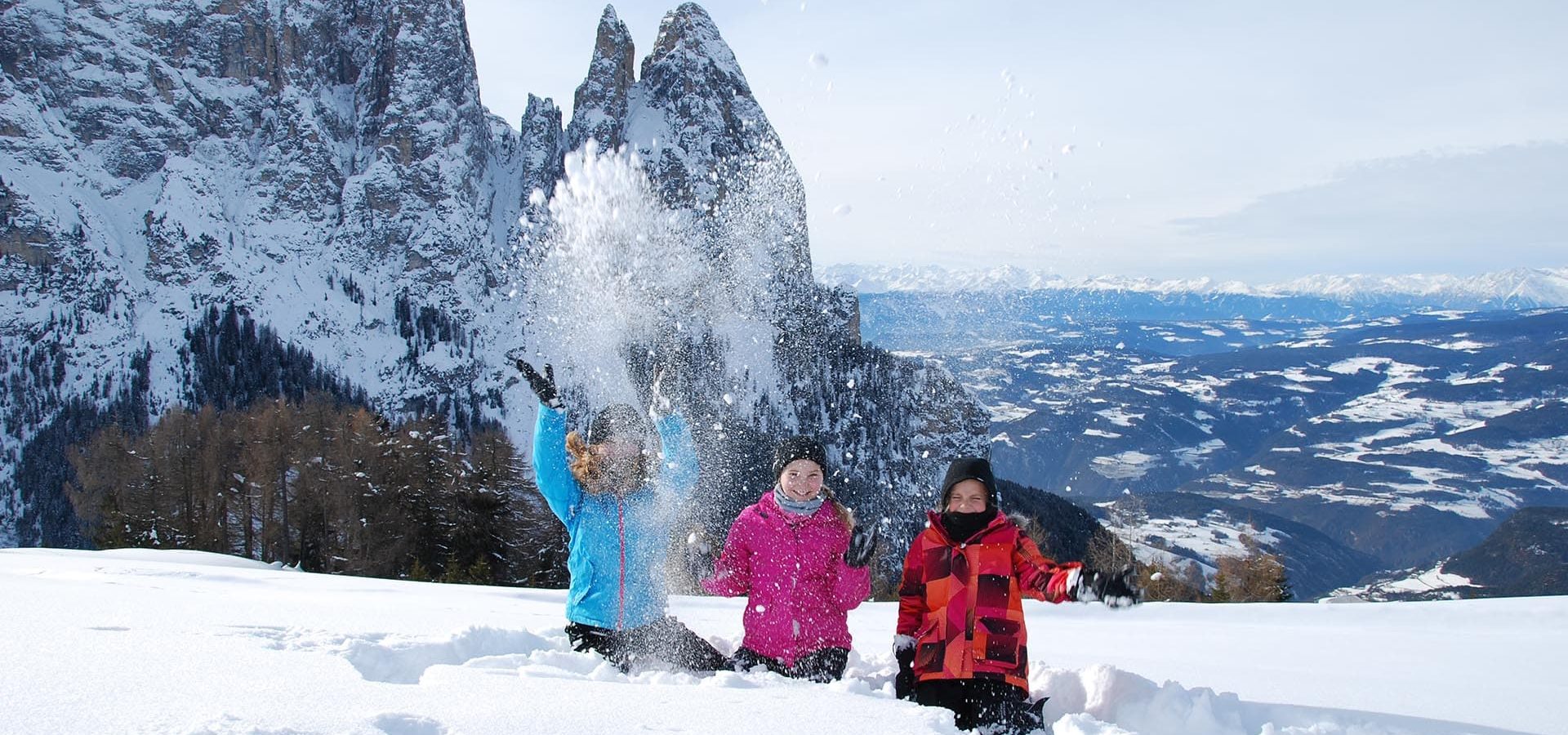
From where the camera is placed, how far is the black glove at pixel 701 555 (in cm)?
502

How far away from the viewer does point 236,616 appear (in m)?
5.77

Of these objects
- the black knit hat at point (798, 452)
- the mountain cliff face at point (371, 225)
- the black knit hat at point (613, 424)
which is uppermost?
the mountain cliff face at point (371, 225)

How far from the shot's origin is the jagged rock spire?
557ft

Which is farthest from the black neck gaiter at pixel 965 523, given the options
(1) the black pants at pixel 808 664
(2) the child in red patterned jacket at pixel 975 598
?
(1) the black pants at pixel 808 664

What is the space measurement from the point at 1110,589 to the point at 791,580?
70.7 inches

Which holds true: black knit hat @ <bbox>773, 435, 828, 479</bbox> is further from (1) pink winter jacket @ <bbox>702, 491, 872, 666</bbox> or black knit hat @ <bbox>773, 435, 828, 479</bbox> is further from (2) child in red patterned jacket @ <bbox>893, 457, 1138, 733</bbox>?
(2) child in red patterned jacket @ <bbox>893, 457, 1138, 733</bbox>

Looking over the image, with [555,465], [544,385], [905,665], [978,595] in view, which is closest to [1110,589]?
[978,595]

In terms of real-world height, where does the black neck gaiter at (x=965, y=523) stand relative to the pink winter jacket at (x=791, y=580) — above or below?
above

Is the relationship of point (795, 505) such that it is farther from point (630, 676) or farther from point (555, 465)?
point (555, 465)

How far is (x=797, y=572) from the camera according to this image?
4.87 meters

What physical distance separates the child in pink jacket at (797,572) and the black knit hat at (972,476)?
534 millimetres

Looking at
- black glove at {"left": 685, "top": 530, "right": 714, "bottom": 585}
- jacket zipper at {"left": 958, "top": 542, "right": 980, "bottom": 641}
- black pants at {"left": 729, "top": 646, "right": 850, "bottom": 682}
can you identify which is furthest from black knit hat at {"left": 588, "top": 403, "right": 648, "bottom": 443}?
jacket zipper at {"left": 958, "top": 542, "right": 980, "bottom": 641}

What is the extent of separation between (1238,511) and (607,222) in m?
186

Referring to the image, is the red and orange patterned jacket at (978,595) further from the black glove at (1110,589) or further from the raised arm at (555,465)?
the raised arm at (555,465)
